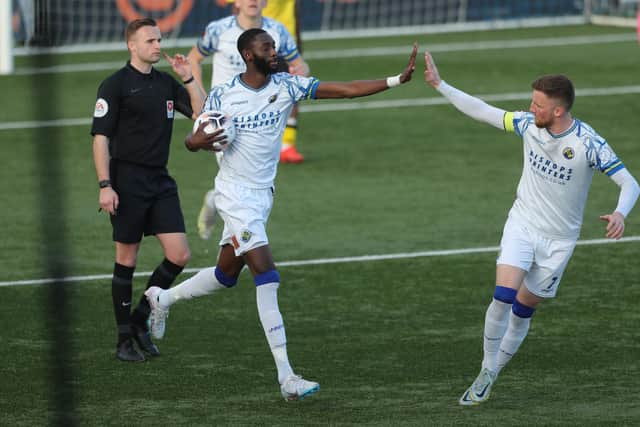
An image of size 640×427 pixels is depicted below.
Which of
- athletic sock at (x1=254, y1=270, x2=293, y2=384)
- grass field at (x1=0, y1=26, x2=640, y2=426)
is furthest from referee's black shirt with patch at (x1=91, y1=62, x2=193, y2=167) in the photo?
grass field at (x1=0, y1=26, x2=640, y2=426)

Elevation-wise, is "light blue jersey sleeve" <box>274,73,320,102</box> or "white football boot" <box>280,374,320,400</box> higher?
"light blue jersey sleeve" <box>274,73,320,102</box>

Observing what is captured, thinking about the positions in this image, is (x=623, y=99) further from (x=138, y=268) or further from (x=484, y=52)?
(x=138, y=268)

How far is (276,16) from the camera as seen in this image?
47.9 ft

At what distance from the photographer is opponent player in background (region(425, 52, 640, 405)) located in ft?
24.3

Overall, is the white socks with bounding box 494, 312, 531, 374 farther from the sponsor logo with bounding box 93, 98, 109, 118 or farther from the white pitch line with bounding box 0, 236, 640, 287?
the white pitch line with bounding box 0, 236, 640, 287

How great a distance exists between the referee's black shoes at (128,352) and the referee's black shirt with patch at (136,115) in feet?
3.74

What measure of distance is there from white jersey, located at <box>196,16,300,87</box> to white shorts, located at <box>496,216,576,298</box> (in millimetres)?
4714

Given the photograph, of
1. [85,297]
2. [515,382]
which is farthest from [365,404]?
[85,297]

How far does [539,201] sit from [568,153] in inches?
13.2

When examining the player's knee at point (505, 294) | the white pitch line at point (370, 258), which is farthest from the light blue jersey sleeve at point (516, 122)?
the white pitch line at point (370, 258)

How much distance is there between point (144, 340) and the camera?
8594 mm

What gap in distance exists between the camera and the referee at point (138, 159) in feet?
26.8

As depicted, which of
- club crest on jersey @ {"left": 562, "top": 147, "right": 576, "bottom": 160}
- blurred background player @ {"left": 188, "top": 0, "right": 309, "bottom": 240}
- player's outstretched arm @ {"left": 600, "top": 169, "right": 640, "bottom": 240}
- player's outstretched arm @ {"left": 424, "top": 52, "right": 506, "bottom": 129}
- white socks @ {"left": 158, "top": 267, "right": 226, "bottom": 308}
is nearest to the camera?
player's outstretched arm @ {"left": 600, "top": 169, "right": 640, "bottom": 240}

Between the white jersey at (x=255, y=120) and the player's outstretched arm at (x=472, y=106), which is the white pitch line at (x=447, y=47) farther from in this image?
the player's outstretched arm at (x=472, y=106)
